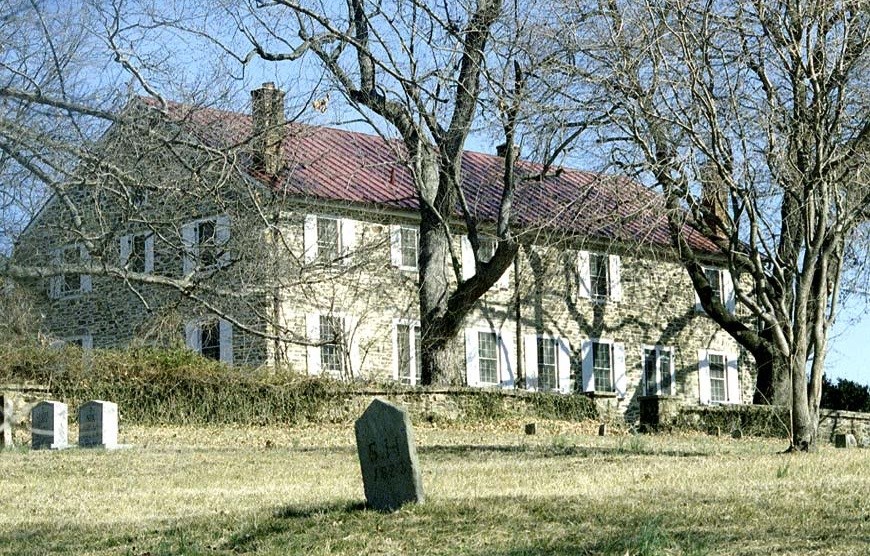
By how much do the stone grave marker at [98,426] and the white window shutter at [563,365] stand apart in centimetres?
2005

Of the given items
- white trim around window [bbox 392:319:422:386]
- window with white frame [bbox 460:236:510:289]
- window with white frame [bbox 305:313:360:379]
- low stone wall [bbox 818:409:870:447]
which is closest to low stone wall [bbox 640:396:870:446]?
low stone wall [bbox 818:409:870:447]

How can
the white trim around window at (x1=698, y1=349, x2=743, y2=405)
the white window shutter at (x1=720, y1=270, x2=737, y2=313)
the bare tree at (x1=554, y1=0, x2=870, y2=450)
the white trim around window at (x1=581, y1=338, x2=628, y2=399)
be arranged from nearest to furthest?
the bare tree at (x1=554, y1=0, x2=870, y2=450)
the white trim around window at (x1=581, y1=338, x2=628, y2=399)
the white trim around window at (x1=698, y1=349, x2=743, y2=405)
the white window shutter at (x1=720, y1=270, x2=737, y2=313)

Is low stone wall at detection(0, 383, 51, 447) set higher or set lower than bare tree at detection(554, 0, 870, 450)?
lower

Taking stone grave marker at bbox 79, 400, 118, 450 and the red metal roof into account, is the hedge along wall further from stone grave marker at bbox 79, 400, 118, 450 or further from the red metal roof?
the red metal roof

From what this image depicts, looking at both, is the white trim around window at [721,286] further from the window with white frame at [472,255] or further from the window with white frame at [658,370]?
the window with white frame at [472,255]

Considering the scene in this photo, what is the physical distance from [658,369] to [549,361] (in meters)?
4.38

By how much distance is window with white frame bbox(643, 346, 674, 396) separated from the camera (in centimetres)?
4250

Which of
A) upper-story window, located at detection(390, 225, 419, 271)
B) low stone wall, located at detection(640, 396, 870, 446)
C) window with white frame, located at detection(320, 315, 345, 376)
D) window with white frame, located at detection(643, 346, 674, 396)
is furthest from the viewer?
window with white frame, located at detection(643, 346, 674, 396)

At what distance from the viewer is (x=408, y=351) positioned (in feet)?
119

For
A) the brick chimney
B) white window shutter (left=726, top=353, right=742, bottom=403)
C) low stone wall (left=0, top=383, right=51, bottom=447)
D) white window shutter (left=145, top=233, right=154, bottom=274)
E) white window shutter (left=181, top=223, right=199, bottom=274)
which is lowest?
low stone wall (left=0, top=383, right=51, bottom=447)

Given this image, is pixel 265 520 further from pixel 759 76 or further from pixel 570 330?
pixel 570 330

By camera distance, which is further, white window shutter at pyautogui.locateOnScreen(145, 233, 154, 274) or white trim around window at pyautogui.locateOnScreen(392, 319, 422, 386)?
white trim around window at pyautogui.locateOnScreen(392, 319, 422, 386)

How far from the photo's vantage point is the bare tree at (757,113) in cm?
1708

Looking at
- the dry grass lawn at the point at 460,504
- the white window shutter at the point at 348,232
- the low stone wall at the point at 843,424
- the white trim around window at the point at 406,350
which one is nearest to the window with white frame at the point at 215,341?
the white window shutter at the point at 348,232
